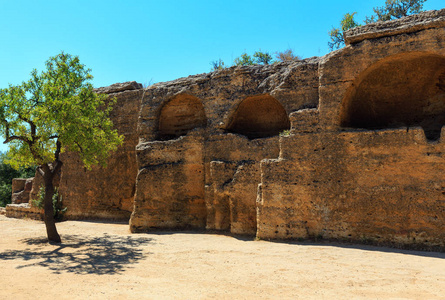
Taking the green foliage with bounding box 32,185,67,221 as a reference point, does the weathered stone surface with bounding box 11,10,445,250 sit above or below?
above

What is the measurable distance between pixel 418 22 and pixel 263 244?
638 cm

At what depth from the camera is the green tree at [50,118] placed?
28.1 feet

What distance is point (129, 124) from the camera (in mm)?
14117

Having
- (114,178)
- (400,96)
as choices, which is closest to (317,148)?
(400,96)

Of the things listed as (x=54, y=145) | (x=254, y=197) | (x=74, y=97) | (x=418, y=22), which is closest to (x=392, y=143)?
(x=418, y=22)

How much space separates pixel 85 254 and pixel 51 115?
3.52 meters

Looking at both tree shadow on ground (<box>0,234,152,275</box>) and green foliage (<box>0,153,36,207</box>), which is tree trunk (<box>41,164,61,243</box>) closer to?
tree shadow on ground (<box>0,234,152,275</box>)

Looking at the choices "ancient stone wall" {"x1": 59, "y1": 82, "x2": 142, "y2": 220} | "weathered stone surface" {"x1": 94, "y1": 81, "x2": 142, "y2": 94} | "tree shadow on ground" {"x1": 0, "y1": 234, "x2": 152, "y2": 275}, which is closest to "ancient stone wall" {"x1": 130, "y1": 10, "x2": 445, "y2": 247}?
"tree shadow on ground" {"x1": 0, "y1": 234, "x2": 152, "y2": 275}

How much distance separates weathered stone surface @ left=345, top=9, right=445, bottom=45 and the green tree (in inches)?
284

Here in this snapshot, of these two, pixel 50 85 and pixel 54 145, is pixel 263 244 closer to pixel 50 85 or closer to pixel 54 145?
pixel 54 145

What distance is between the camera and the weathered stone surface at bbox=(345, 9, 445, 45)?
774 cm

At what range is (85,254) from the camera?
7809 mm

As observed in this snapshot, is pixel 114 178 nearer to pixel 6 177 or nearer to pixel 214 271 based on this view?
pixel 214 271

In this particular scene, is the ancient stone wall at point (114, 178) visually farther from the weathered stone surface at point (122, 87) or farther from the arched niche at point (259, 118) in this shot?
the arched niche at point (259, 118)
